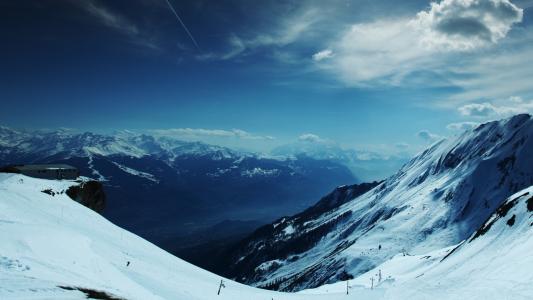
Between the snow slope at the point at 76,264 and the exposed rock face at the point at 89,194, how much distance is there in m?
40.1

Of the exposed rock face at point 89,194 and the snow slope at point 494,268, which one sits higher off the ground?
the exposed rock face at point 89,194

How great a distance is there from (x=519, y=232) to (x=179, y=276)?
1155 inches

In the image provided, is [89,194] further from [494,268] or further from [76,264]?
[494,268]

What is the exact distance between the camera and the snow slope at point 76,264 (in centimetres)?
1814

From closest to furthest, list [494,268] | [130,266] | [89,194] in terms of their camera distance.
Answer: [494,268] → [130,266] → [89,194]

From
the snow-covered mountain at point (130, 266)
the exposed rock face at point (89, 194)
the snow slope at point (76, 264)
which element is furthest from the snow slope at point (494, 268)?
the exposed rock face at point (89, 194)

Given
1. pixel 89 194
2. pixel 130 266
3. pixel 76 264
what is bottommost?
Result: pixel 76 264

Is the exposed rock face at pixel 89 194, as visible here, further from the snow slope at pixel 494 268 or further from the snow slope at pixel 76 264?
the snow slope at pixel 494 268

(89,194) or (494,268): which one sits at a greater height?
(89,194)

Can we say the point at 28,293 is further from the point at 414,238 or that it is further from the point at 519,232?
the point at 414,238

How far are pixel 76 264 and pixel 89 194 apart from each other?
71.9 m

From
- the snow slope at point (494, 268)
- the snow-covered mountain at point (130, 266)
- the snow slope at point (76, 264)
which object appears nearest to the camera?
the snow slope at point (76, 264)

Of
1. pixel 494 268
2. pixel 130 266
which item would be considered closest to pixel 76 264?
pixel 130 266

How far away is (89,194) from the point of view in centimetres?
8781
